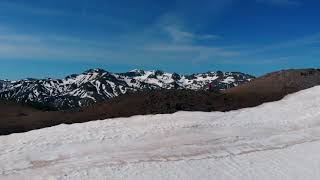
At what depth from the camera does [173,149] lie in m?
25.6

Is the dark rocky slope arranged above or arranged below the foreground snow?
above

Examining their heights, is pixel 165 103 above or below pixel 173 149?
above

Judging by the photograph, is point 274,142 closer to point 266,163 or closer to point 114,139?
point 266,163

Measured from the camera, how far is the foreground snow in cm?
2259

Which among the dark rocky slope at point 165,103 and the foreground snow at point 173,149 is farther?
the dark rocky slope at point 165,103

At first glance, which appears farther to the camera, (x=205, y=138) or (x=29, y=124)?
(x=29, y=124)

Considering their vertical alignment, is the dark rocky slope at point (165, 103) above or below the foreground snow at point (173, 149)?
above

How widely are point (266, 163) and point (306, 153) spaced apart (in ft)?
10.1

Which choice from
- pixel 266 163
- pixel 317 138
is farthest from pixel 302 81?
pixel 266 163

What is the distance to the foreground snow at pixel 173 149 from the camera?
74.1 feet

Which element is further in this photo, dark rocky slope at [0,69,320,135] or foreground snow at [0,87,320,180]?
dark rocky slope at [0,69,320,135]

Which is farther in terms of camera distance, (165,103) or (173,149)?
(165,103)

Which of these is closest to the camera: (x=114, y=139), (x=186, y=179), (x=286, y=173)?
(x=186, y=179)

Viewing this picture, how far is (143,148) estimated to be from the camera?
25.9 m
